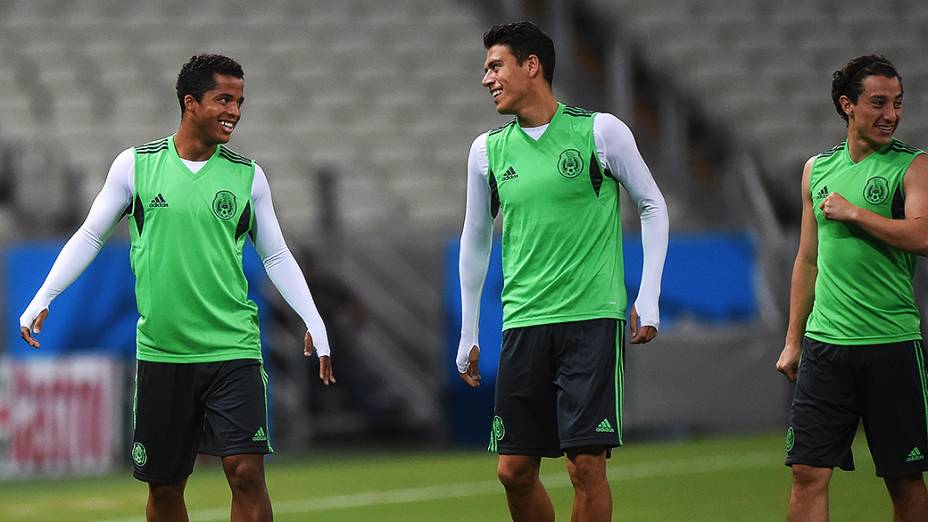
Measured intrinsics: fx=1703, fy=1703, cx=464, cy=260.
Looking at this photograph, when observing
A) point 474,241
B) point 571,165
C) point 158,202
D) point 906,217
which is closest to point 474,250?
point 474,241

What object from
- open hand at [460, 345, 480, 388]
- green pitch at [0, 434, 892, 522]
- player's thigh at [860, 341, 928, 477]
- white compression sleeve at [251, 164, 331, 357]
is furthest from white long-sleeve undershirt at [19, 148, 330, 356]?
green pitch at [0, 434, 892, 522]

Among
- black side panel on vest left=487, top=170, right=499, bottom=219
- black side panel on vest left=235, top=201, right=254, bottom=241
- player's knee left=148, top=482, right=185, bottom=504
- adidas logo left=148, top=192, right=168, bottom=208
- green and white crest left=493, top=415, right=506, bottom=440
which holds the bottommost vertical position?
player's knee left=148, top=482, right=185, bottom=504

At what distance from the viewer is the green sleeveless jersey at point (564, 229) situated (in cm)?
677

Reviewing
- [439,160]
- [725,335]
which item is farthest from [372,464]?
[439,160]

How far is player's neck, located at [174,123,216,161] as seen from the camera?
6871mm

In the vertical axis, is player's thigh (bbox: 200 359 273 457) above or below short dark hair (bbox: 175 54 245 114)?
below

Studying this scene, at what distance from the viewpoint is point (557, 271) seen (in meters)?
6.77

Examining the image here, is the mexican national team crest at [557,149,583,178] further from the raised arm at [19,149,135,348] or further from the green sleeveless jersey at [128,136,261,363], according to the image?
the raised arm at [19,149,135,348]

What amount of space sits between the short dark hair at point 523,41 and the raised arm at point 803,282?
3.75 ft

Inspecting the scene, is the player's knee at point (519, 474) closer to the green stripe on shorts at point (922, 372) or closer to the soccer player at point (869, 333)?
the soccer player at point (869, 333)

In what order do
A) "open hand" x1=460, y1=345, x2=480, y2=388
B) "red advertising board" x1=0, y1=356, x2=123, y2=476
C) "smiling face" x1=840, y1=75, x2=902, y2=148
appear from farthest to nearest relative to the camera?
"red advertising board" x1=0, y1=356, x2=123, y2=476 → "open hand" x1=460, y1=345, x2=480, y2=388 → "smiling face" x1=840, y1=75, x2=902, y2=148

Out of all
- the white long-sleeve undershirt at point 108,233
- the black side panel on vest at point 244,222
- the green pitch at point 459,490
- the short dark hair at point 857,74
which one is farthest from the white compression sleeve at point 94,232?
the green pitch at point 459,490

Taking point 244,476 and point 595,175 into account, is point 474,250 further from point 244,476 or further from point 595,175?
point 244,476

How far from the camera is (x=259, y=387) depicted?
6.80 m
